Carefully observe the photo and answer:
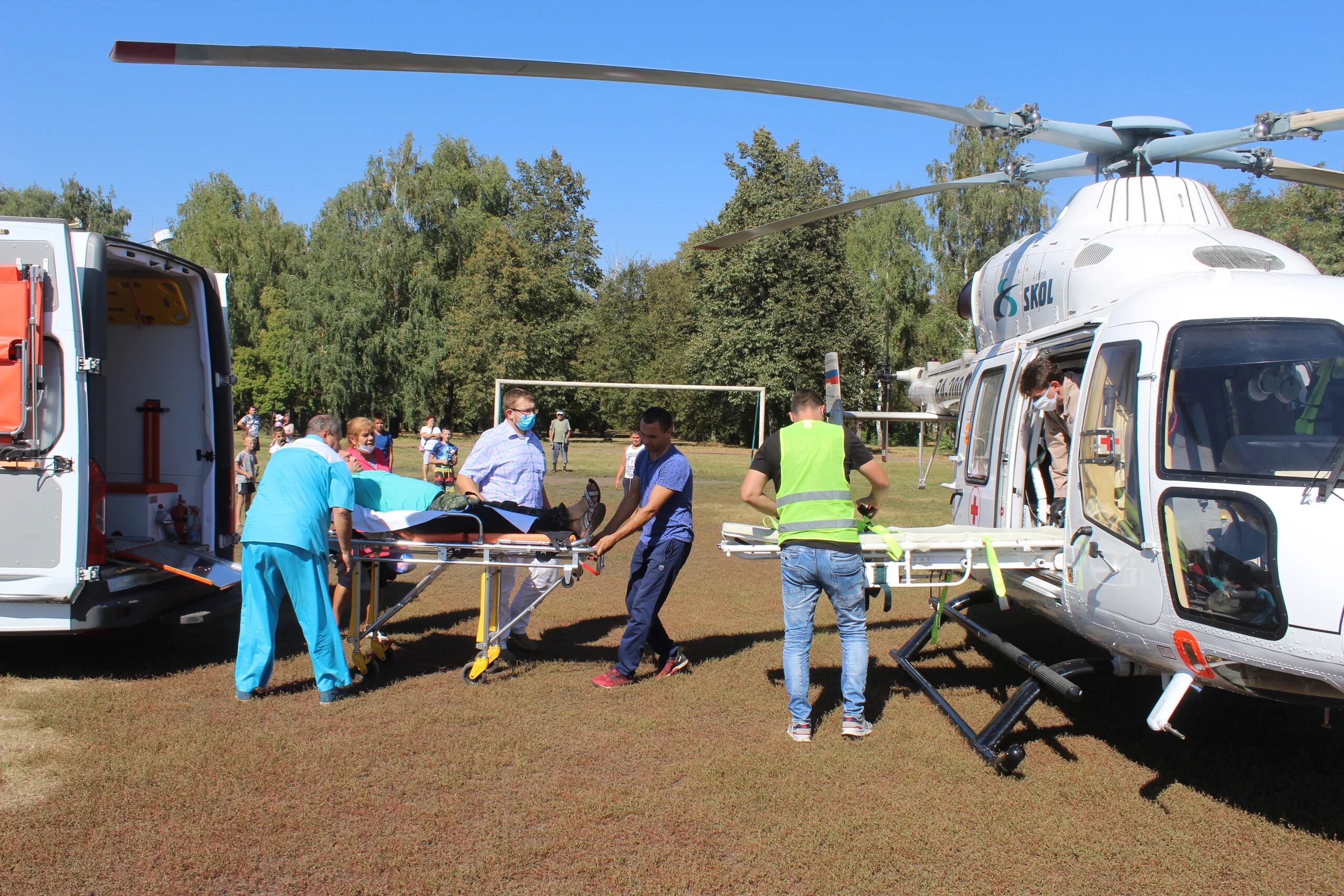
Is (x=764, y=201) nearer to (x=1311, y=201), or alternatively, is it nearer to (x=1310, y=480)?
(x=1311, y=201)

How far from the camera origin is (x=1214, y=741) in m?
5.07

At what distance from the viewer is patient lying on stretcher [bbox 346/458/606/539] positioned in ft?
19.3

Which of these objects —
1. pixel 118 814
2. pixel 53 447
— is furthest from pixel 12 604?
pixel 118 814

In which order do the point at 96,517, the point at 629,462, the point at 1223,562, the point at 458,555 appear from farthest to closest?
1. the point at 629,462
2. the point at 458,555
3. the point at 96,517
4. the point at 1223,562

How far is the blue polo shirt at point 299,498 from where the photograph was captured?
17.4 ft

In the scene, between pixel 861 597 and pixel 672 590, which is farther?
pixel 672 590

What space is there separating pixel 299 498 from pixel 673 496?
219cm

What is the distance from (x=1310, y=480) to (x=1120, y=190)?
332 cm

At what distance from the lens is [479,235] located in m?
46.0

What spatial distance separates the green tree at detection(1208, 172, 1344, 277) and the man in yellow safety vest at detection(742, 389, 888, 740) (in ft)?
78.6

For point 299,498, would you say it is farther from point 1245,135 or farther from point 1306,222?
→ point 1306,222

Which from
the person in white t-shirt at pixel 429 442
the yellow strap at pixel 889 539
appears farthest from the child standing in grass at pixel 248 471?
the yellow strap at pixel 889 539

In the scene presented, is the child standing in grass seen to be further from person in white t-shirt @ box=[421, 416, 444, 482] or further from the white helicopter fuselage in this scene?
the white helicopter fuselage

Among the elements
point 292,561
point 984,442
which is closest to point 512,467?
point 292,561
